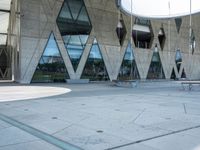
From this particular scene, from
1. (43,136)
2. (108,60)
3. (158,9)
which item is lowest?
(43,136)

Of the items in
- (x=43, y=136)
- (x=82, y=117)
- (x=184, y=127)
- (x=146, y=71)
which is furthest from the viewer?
(x=146, y=71)

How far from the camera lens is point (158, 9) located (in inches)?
1544

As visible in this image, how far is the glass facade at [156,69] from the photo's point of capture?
126ft

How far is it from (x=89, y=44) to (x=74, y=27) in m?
2.43


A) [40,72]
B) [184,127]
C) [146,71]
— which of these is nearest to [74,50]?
[40,72]

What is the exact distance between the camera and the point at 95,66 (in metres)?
32.1

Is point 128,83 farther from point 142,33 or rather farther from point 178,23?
point 178,23

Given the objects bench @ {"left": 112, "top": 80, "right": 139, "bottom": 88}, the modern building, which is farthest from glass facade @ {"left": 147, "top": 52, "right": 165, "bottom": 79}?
bench @ {"left": 112, "top": 80, "right": 139, "bottom": 88}

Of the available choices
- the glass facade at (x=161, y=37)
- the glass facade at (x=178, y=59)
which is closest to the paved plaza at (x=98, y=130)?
the glass facade at (x=161, y=37)

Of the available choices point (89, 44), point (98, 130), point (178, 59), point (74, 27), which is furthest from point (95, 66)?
point (98, 130)

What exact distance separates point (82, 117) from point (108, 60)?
25545 mm

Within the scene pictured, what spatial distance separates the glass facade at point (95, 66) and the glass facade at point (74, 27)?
131 cm

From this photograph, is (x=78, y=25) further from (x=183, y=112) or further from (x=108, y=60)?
(x=183, y=112)

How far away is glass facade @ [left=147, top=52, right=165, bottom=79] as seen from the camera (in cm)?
3850
